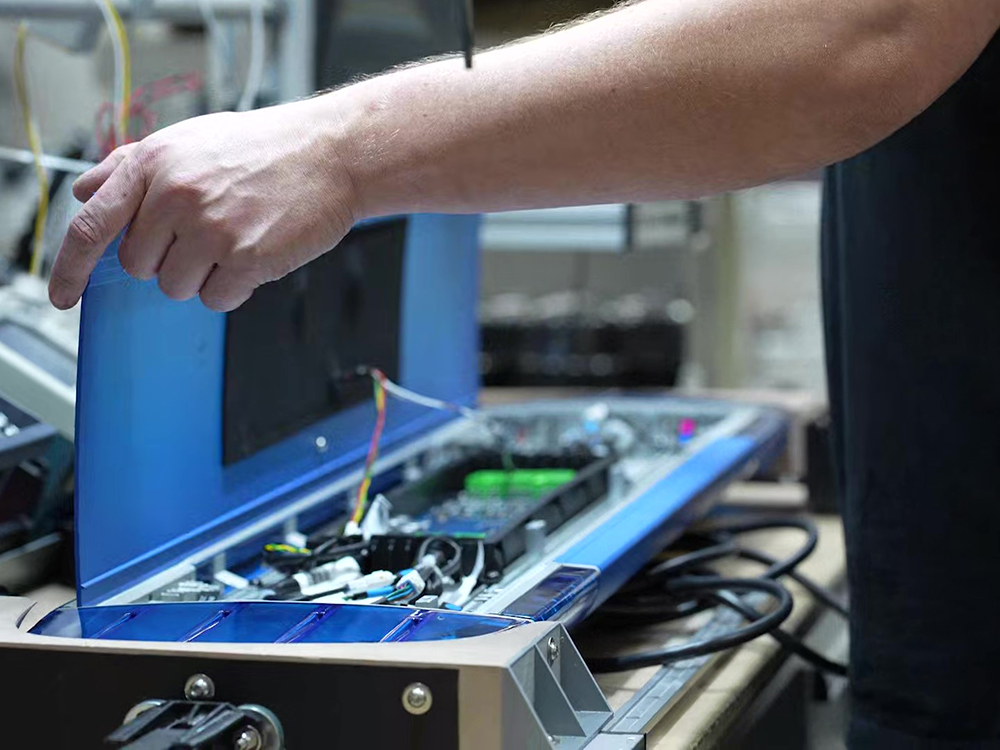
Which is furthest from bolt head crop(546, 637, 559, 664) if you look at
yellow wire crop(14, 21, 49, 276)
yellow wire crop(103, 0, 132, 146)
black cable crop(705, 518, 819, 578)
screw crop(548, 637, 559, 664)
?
yellow wire crop(14, 21, 49, 276)

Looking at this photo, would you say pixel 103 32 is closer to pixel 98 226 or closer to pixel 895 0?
pixel 98 226

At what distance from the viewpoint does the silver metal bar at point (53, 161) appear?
1163 mm

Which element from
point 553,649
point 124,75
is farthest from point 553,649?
point 124,75

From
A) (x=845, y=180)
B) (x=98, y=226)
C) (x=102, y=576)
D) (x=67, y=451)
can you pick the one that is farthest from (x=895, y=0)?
(x=67, y=451)

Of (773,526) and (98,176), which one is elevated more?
(98,176)

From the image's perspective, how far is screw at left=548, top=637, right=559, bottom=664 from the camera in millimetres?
706

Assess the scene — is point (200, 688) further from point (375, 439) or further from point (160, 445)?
point (375, 439)

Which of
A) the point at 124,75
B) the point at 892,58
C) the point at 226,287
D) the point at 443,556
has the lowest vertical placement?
the point at 443,556

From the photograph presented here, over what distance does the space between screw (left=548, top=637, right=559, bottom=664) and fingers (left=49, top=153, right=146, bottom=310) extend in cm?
33

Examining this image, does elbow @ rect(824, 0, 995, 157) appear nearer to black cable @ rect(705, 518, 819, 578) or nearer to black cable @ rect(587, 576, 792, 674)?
black cable @ rect(587, 576, 792, 674)

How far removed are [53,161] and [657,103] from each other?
2.34ft

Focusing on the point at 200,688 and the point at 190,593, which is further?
the point at 190,593

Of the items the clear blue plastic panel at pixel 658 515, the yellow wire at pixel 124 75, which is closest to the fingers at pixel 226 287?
the clear blue plastic panel at pixel 658 515

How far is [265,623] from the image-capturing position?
2.36 feet
